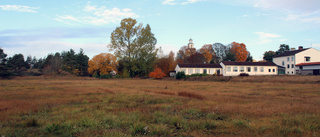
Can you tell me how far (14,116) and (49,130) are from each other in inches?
131

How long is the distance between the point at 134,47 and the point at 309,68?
5093 cm

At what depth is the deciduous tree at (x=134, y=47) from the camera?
197 feet

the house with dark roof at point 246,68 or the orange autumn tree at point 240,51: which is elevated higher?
the orange autumn tree at point 240,51

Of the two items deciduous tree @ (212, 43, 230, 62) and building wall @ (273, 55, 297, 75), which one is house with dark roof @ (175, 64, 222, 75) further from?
deciduous tree @ (212, 43, 230, 62)

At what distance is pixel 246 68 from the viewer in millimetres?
64125

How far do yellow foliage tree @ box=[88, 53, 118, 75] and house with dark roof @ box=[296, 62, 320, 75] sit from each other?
5866cm

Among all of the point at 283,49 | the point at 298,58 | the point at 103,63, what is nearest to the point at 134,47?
the point at 103,63

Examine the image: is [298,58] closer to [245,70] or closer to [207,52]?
[245,70]

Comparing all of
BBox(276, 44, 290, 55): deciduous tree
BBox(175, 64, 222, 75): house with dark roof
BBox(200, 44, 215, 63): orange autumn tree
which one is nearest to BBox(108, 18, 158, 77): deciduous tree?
BBox(175, 64, 222, 75): house with dark roof

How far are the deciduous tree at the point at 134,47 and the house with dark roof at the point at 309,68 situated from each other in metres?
44.6

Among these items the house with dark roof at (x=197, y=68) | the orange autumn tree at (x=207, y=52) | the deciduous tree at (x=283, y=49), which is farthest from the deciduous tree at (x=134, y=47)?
the deciduous tree at (x=283, y=49)

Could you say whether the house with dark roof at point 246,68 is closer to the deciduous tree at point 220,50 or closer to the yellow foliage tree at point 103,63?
the yellow foliage tree at point 103,63

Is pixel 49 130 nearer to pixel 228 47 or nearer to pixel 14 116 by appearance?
pixel 14 116

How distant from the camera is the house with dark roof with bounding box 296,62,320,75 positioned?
56.8m
